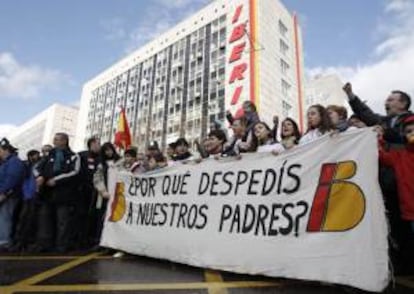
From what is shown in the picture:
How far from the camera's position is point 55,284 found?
402 cm

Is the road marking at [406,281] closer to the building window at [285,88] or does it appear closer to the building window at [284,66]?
the building window at [285,88]

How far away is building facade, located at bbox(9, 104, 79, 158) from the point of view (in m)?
91.3

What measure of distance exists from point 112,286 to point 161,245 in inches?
52.8

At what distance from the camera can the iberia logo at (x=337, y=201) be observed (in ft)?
12.0

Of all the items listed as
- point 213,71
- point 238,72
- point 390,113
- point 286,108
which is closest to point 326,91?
point 286,108

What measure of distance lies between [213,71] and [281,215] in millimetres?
37850

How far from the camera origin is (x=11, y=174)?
6773mm

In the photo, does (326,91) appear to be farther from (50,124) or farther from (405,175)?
(405,175)

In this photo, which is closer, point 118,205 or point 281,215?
point 281,215

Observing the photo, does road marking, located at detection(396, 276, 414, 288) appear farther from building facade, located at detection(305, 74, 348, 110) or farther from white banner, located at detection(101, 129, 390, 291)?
building facade, located at detection(305, 74, 348, 110)

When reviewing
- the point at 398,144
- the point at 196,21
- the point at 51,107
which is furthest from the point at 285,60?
the point at 51,107

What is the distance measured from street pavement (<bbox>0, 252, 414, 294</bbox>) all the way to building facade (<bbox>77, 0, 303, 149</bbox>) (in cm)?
3208

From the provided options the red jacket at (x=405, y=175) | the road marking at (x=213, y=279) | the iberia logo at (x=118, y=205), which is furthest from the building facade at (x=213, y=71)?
the red jacket at (x=405, y=175)

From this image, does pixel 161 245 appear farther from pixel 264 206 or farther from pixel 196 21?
pixel 196 21
